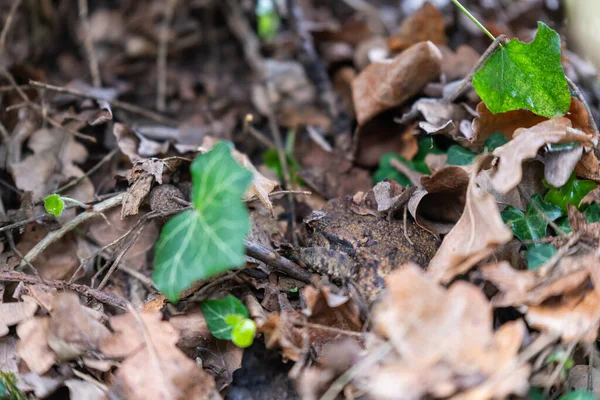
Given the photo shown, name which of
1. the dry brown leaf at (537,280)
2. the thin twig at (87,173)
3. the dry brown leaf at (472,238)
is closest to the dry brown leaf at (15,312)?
the thin twig at (87,173)

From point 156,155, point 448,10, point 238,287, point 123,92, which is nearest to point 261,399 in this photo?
point 238,287

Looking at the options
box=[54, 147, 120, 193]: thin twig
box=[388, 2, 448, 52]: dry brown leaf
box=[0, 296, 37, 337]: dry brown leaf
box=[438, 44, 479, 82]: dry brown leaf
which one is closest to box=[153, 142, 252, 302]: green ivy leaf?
box=[0, 296, 37, 337]: dry brown leaf

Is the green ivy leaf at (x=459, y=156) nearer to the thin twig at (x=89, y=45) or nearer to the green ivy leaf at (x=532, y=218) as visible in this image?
the green ivy leaf at (x=532, y=218)

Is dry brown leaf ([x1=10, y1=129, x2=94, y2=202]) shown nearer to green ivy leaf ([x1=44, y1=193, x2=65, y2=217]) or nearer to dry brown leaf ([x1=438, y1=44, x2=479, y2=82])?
green ivy leaf ([x1=44, y1=193, x2=65, y2=217])

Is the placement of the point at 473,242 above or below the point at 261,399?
above

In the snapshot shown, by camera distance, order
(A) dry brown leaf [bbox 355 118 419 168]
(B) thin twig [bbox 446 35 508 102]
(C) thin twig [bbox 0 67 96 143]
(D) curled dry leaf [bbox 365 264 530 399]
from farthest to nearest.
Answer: (A) dry brown leaf [bbox 355 118 419 168], (C) thin twig [bbox 0 67 96 143], (B) thin twig [bbox 446 35 508 102], (D) curled dry leaf [bbox 365 264 530 399]

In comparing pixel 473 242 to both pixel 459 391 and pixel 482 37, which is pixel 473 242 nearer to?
pixel 459 391

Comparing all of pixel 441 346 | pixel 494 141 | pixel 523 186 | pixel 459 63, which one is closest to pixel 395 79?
pixel 459 63
